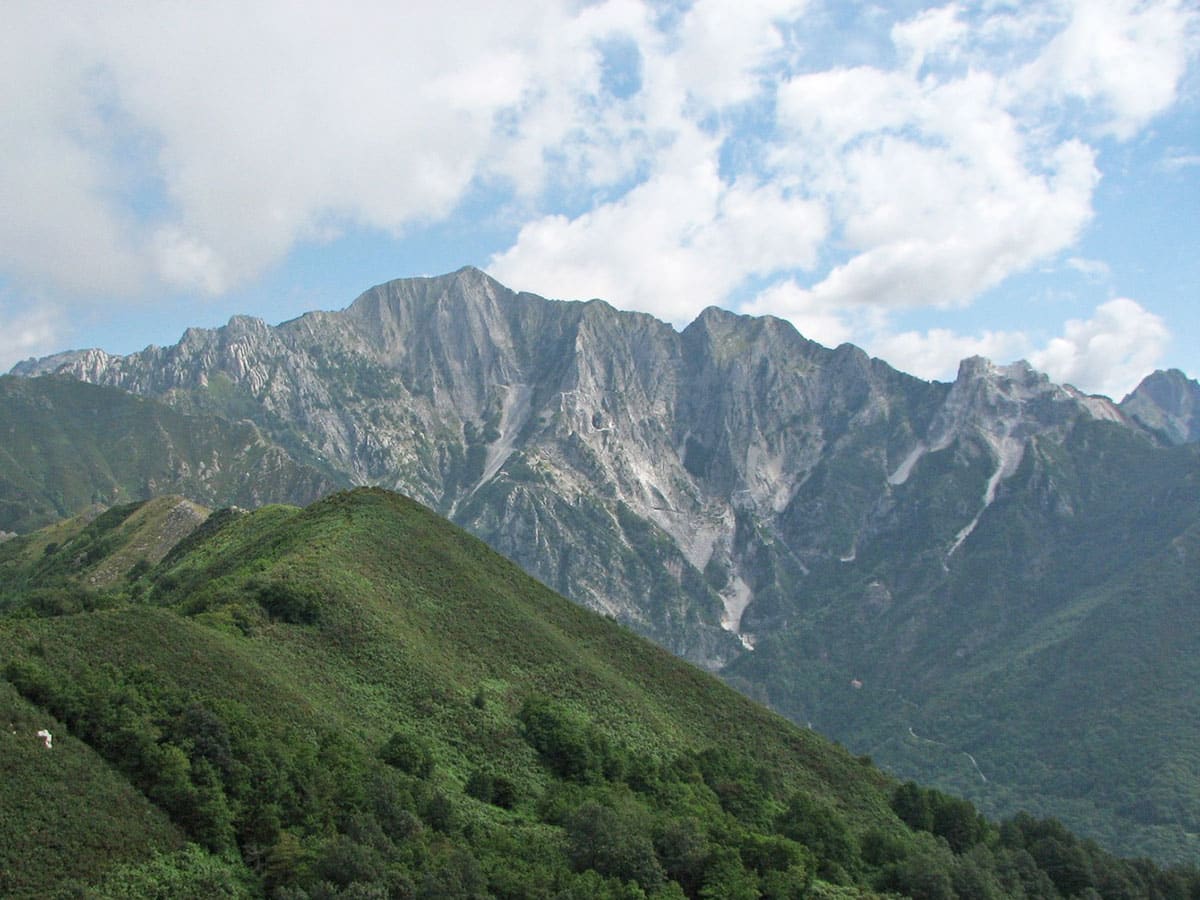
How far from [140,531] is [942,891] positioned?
13121cm

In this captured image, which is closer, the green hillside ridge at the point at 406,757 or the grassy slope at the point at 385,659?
the green hillside ridge at the point at 406,757

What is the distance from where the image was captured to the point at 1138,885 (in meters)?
99.0

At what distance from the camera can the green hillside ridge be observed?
46281 millimetres

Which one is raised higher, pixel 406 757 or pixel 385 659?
pixel 385 659

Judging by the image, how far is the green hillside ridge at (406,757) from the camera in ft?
152

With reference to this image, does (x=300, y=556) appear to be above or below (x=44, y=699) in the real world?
above

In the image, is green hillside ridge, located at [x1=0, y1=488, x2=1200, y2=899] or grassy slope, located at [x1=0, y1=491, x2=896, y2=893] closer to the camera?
green hillside ridge, located at [x1=0, y1=488, x2=1200, y2=899]

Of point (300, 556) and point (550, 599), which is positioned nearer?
point (300, 556)

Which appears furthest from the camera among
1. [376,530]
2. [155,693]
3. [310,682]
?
[376,530]

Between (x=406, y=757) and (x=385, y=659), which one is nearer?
(x=406, y=757)

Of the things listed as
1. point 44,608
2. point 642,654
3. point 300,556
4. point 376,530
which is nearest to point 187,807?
point 44,608

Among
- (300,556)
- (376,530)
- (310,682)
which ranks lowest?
(310,682)

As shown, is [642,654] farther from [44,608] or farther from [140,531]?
[140,531]

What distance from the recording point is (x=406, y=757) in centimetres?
6500
